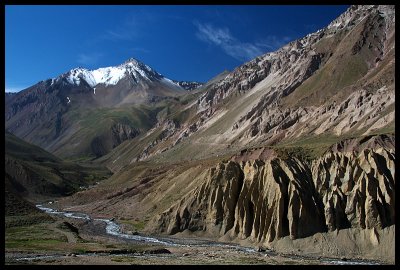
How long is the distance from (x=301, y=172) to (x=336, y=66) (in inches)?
4650

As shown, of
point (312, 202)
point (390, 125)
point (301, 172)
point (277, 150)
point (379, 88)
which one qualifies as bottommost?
point (312, 202)

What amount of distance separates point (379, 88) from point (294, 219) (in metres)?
83.9

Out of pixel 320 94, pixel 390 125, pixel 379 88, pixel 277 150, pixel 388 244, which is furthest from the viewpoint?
pixel 320 94

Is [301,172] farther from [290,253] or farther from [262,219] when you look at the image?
[290,253]

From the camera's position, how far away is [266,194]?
79875 millimetres

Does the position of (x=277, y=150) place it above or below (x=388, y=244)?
Result: above

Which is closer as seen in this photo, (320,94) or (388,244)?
(388,244)

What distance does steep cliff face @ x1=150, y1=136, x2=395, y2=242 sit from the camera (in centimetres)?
7144

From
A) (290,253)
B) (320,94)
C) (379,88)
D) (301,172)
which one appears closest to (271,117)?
(320,94)

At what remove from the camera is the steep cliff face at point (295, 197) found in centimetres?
7144

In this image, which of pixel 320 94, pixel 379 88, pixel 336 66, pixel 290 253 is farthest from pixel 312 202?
pixel 336 66

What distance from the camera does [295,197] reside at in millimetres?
75750

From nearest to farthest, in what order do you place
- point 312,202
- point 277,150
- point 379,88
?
point 312,202, point 277,150, point 379,88

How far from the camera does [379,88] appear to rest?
143 meters
